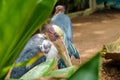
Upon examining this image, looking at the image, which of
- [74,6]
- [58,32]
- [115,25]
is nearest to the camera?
[58,32]

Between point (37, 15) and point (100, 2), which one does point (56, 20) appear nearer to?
point (37, 15)

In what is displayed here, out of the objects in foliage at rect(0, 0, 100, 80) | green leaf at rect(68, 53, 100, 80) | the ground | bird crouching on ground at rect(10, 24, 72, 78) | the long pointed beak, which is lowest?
the ground

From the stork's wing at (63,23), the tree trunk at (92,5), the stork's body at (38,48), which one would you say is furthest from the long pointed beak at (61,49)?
the tree trunk at (92,5)

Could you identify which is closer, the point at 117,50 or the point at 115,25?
the point at 117,50

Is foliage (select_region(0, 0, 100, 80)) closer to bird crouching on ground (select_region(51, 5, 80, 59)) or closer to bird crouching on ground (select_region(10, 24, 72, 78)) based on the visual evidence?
bird crouching on ground (select_region(10, 24, 72, 78))

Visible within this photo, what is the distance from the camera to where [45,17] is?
64 cm

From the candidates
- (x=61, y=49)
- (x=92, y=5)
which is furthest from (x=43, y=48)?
(x=92, y=5)

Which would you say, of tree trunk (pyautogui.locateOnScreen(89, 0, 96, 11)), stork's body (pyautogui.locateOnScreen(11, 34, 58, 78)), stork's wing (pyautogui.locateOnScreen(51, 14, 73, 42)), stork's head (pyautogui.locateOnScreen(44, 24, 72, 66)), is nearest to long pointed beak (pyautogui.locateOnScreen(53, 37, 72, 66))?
stork's head (pyautogui.locateOnScreen(44, 24, 72, 66))

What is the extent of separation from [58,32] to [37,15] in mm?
2149

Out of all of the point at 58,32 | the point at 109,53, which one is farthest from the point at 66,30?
A: the point at 109,53

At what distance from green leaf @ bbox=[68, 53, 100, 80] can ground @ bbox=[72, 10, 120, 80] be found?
4.11 m

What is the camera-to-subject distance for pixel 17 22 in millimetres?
583

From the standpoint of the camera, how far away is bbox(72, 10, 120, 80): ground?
200 inches

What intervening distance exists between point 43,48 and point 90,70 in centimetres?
167
